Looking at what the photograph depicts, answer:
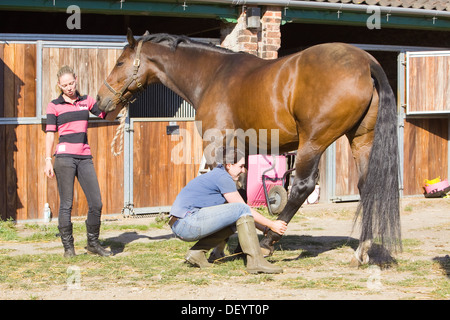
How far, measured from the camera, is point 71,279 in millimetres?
5332

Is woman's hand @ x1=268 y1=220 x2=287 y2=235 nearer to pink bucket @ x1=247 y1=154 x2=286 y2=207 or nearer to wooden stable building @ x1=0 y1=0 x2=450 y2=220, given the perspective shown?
pink bucket @ x1=247 y1=154 x2=286 y2=207

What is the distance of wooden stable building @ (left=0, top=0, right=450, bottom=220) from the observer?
8875 millimetres

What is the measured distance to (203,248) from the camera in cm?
573

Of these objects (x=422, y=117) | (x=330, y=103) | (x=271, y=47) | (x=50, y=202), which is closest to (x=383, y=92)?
(x=330, y=103)

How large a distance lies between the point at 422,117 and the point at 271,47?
11.3 ft

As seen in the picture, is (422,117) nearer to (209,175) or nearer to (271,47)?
(271,47)

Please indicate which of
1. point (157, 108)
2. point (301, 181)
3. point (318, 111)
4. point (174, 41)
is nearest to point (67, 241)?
point (174, 41)

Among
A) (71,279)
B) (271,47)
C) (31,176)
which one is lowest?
(71,279)

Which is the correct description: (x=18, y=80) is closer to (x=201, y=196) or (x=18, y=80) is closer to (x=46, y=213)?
(x=46, y=213)

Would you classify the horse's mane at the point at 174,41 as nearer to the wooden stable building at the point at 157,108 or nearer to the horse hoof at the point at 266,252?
the horse hoof at the point at 266,252

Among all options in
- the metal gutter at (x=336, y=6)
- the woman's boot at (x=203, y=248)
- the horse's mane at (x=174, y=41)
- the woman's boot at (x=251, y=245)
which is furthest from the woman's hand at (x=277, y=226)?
the metal gutter at (x=336, y=6)

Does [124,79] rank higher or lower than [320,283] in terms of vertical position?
higher

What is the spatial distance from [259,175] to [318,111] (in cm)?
401

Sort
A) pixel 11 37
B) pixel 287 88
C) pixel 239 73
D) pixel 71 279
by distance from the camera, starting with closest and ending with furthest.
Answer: pixel 71 279, pixel 287 88, pixel 239 73, pixel 11 37
